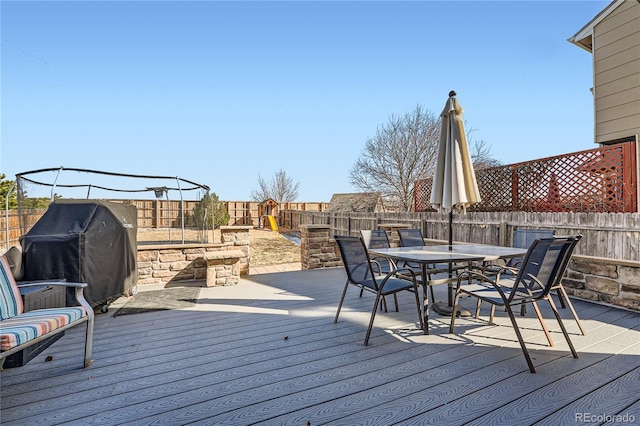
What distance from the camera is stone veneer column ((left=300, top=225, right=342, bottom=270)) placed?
21.3 ft

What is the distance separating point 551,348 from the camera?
2.58 m

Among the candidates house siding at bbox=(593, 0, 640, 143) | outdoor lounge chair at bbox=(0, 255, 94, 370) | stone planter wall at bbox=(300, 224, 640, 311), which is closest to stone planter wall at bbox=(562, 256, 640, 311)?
stone planter wall at bbox=(300, 224, 640, 311)

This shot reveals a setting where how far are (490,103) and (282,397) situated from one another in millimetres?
13918

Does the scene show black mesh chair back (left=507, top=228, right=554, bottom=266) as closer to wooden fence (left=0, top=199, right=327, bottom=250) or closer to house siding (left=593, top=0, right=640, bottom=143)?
house siding (left=593, top=0, right=640, bottom=143)

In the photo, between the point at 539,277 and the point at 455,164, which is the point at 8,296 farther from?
the point at 455,164

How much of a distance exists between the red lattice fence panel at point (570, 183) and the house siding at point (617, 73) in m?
1.30

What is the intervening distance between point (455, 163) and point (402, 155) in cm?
1144

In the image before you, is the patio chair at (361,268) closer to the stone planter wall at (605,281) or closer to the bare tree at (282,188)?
the stone planter wall at (605,281)

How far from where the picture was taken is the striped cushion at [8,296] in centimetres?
229

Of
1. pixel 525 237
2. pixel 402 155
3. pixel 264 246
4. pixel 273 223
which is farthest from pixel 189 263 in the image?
pixel 273 223

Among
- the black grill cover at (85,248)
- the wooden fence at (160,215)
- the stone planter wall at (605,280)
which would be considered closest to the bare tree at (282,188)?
the wooden fence at (160,215)

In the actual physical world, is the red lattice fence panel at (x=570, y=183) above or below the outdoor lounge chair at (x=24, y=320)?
above

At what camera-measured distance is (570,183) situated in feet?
16.8

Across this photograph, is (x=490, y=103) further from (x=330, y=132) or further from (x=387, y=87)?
(x=330, y=132)
